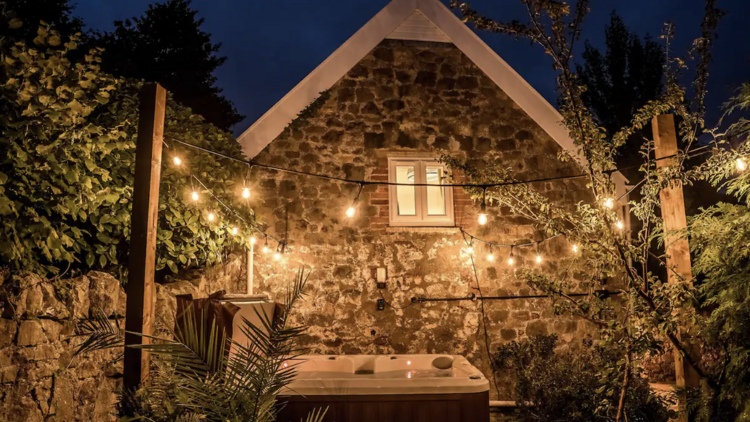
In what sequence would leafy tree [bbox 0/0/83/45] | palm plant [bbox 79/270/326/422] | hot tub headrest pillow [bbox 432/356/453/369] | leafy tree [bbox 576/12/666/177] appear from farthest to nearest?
leafy tree [bbox 576/12/666/177] → leafy tree [bbox 0/0/83/45] → hot tub headrest pillow [bbox 432/356/453/369] → palm plant [bbox 79/270/326/422]

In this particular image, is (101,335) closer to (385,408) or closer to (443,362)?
(385,408)

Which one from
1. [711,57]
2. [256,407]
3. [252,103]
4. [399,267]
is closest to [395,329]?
[399,267]

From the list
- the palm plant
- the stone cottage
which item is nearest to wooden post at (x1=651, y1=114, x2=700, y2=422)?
the stone cottage

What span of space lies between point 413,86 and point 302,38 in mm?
109641

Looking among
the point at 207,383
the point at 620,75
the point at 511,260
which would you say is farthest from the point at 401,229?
the point at 620,75

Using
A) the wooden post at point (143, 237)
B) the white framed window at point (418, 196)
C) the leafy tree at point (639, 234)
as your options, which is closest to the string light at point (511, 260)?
the white framed window at point (418, 196)

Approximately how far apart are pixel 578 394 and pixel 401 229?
2875 mm

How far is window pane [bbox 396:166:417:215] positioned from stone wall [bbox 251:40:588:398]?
24cm

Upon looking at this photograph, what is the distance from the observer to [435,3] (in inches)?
275

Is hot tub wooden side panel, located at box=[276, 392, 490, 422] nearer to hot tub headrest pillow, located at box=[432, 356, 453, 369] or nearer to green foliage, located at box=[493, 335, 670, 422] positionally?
green foliage, located at box=[493, 335, 670, 422]

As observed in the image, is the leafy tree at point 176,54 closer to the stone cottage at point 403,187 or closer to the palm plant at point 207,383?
→ the stone cottage at point 403,187

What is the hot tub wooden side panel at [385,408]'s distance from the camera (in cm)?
440

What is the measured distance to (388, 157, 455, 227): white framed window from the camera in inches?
265

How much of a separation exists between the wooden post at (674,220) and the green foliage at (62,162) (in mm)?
4365
